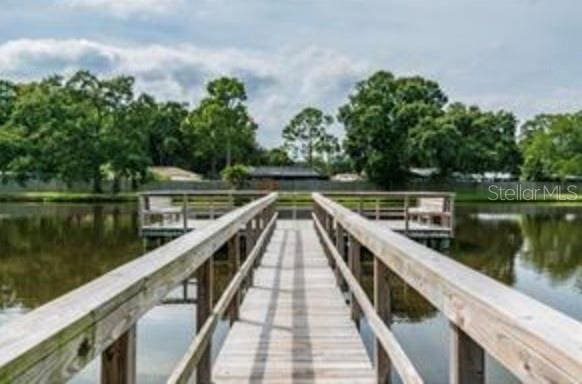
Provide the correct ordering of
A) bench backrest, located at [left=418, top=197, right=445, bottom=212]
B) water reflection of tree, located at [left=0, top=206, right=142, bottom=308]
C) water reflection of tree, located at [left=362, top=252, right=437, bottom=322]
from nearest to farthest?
water reflection of tree, located at [left=362, top=252, right=437, bottom=322] → water reflection of tree, located at [left=0, top=206, right=142, bottom=308] → bench backrest, located at [left=418, top=197, right=445, bottom=212]

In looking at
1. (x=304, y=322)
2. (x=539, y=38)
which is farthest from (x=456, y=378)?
(x=539, y=38)

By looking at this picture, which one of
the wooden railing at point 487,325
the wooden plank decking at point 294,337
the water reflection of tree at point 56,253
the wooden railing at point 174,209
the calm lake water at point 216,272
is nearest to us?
the wooden railing at point 487,325

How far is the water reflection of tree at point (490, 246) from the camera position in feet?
48.0

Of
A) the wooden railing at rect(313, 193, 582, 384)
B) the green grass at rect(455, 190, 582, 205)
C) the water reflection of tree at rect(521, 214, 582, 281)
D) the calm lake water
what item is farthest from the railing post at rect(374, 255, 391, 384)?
the green grass at rect(455, 190, 582, 205)

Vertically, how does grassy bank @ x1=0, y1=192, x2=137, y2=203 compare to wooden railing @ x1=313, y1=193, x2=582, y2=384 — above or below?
below

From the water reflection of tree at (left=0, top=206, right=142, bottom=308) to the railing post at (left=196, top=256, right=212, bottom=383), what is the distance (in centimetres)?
714

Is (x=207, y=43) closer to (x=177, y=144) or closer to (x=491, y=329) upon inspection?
(x=177, y=144)

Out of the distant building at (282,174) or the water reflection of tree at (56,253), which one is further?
the distant building at (282,174)

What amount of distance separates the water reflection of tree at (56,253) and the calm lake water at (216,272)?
15 millimetres

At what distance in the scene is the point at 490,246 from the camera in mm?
18859

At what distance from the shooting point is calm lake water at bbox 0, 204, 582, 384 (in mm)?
8016

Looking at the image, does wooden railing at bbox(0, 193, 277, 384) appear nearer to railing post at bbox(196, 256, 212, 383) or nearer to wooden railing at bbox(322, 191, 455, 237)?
railing post at bbox(196, 256, 212, 383)

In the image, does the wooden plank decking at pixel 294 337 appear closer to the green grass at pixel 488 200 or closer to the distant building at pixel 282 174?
the green grass at pixel 488 200

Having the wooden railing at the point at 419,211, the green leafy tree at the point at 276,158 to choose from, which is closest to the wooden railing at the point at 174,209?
the wooden railing at the point at 419,211
